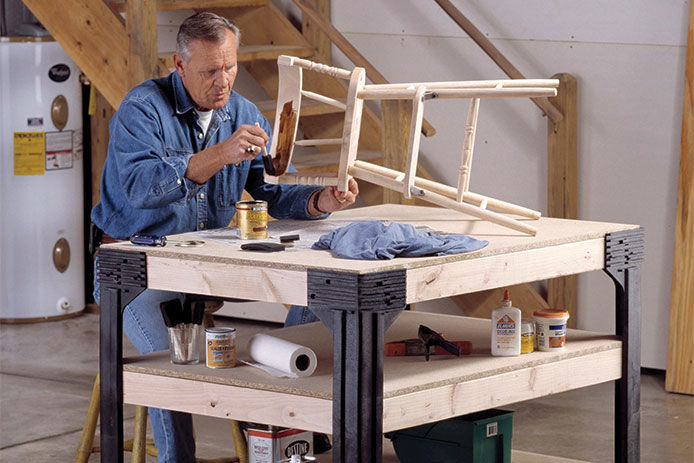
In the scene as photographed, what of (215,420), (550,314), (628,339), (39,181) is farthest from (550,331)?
(39,181)

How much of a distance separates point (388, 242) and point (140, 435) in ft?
3.57

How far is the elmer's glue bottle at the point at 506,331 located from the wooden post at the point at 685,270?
206 cm

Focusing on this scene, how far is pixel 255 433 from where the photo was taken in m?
3.45

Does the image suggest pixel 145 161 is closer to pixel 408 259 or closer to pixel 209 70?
pixel 209 70

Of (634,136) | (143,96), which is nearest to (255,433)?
(143,96)

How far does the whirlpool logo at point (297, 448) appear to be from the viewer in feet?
11.4

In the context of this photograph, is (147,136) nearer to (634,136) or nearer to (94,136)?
(634,136)

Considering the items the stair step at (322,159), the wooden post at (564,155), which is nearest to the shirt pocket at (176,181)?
the stair step at (322,159)

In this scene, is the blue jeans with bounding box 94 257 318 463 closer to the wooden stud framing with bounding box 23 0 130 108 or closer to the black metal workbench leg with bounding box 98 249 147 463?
the black metal workbench leg with bounding box 98 249 147 463

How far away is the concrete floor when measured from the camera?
15.0ft

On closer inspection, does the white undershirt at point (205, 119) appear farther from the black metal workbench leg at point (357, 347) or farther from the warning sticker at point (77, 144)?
the warning sticker at point (77, 144)

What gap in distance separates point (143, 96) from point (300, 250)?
0.87 meters

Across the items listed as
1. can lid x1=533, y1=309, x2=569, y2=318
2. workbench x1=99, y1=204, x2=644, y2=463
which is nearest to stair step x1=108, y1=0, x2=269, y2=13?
workbench x1=99, y1=204, x2=644, y2=463

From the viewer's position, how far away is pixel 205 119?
3.98 meters
